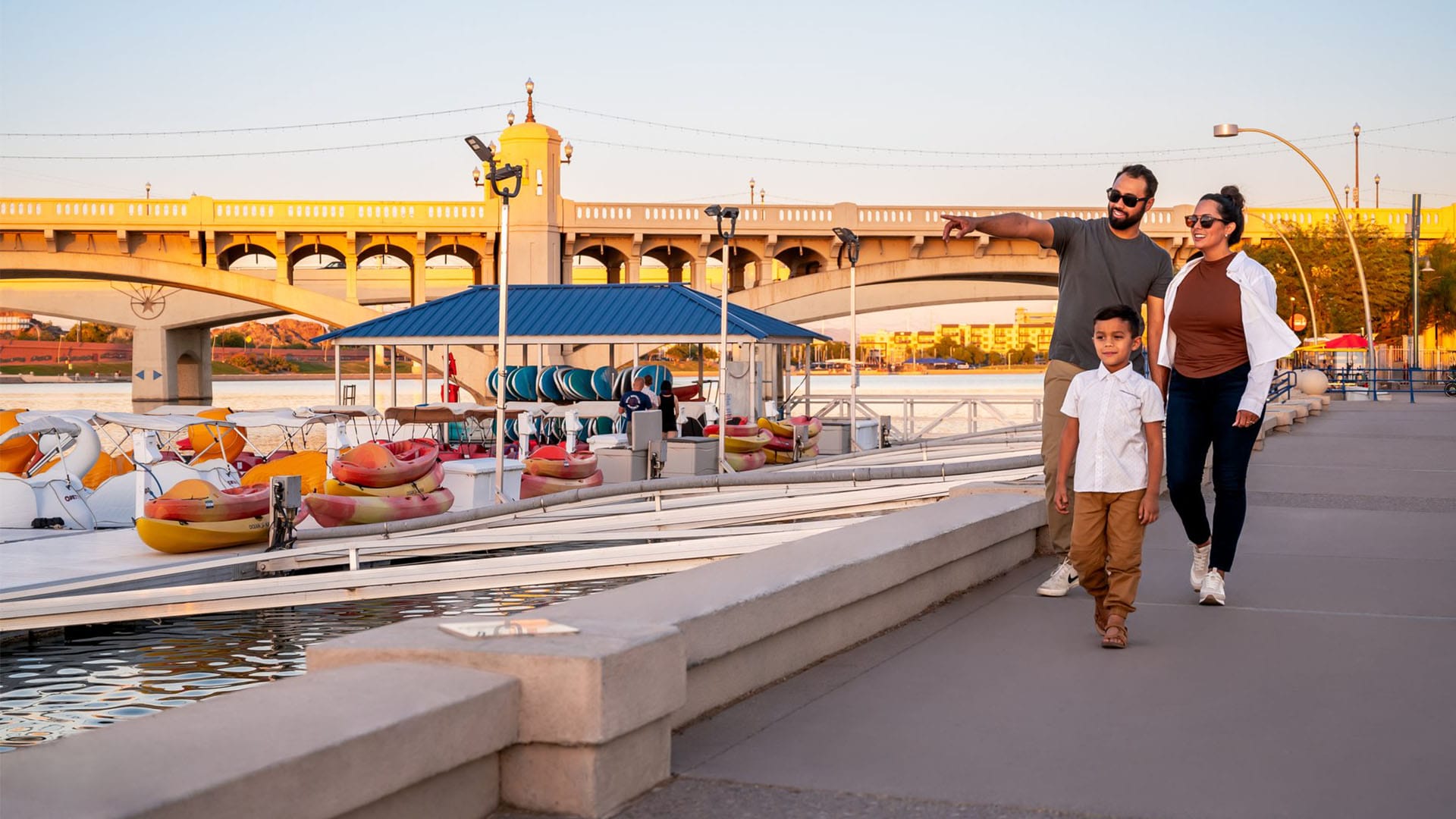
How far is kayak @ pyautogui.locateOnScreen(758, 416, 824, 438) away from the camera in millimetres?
31344

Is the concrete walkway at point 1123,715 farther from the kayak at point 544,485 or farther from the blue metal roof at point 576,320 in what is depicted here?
the blue metal roof at point 576,320

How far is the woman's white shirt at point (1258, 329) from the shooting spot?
6.68 metres

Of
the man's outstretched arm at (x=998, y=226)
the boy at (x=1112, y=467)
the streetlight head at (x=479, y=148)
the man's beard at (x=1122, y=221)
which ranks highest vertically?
the streetlight head at (x=479, y=148)

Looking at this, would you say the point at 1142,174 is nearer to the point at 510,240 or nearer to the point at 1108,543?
the point at 1108,543

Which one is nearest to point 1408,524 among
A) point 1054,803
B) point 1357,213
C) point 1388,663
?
point 1388,663

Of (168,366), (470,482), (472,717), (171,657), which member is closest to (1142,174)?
(472,717)

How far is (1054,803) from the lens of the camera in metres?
3.80

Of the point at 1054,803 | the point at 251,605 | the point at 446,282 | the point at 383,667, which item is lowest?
the point at 251,605

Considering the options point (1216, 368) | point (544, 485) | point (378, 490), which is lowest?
point (544, 485)

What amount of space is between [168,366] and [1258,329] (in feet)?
266

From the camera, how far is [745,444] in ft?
95.2

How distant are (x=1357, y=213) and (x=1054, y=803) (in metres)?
77.6

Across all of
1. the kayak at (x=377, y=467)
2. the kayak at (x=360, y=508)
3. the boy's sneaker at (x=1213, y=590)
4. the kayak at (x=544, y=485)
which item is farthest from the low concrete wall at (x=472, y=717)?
the kayak at (x=544, y=485)

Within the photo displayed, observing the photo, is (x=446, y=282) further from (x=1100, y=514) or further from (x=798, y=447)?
(x=1100, y=514)
